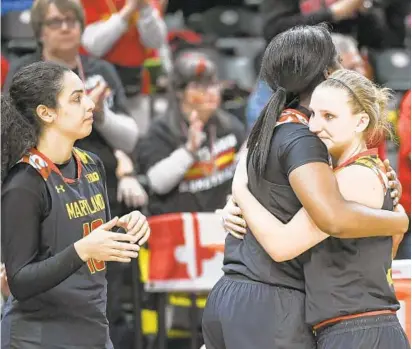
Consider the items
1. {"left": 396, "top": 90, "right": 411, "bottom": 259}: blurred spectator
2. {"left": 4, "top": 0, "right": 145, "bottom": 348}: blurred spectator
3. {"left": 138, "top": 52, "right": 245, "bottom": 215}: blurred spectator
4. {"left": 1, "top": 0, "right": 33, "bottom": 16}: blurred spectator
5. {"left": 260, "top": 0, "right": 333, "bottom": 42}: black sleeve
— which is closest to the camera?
{"left": 4, "top": 0, "right": 145, "bottom": 348}: blurred spectator

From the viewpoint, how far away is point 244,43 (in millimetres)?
7465

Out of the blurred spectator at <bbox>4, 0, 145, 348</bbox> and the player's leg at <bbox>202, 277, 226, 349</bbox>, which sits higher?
the blurred spectator at <bbox>4, 0, 145, 348</bbox>

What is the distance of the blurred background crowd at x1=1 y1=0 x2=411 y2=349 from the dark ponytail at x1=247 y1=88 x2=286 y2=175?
120cm

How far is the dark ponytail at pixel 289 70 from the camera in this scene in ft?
9.37

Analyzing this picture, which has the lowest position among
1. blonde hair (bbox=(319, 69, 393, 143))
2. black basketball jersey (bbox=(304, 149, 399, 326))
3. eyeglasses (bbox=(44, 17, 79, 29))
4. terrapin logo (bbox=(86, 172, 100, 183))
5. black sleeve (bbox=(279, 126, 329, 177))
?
black basketball jersey (bbox=(304, 149, 399, 326))

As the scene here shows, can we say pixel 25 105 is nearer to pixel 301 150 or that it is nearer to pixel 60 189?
pixel 60 189

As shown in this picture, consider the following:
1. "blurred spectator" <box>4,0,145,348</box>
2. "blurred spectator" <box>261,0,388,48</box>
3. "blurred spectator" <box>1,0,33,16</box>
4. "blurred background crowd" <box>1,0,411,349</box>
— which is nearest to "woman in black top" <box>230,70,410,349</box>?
"blurred background crowd" <box>1,0,411,349</box>

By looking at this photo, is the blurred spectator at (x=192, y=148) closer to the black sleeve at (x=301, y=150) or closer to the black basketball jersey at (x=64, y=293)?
the black basketball jersey at (x=64, y=293)

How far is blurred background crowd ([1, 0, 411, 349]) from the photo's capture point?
4.43 meters

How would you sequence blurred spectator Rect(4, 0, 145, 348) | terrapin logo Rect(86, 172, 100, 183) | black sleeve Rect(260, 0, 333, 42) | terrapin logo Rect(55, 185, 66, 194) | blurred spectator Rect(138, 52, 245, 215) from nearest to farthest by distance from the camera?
terrapin logo Rect(55, 185, 66, 194), terrapin logo Rect(86, 172, 100, 183), blurred spectator Rect(4, 0, 145, 348), blurred spectator Rect(138, 52, 245, 215), black sleeve Rect(260, 0, 333, 42)

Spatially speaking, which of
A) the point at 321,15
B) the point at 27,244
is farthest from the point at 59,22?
the point at 27,244

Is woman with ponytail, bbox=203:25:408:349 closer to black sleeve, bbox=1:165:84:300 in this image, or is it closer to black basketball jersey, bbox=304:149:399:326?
black basketball jersey, bbox=304:149:399:326

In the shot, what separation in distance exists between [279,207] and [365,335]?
0.44 m

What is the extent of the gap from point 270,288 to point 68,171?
766 mm
